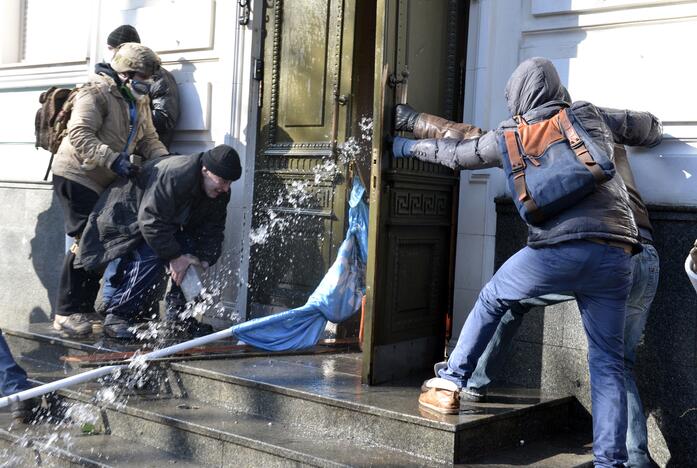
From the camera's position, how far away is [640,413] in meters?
4.59

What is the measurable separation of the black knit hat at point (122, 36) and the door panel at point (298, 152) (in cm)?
126

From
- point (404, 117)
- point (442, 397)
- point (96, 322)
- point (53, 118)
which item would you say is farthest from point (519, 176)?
point (53, 118)

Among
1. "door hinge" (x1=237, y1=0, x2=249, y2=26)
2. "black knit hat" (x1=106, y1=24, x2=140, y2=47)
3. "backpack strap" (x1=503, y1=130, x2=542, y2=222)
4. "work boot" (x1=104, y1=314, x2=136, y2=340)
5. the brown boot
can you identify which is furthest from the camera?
"black knit hat" (x1=106, y1=24, x2=140, y2=47)

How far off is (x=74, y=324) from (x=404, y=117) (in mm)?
3191

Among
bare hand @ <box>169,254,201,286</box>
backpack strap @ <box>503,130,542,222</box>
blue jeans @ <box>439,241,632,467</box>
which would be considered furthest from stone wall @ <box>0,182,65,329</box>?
blue jeans @ <box>439,241,632,467</box>

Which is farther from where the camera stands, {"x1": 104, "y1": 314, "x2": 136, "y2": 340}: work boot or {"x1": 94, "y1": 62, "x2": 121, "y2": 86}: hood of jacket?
{"x1": 94, "y1": 62, "x2": 121, "y2": 86}: hood of jacket

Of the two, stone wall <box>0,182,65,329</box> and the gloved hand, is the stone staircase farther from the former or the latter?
stone wall <box>0,182,65,329</box>

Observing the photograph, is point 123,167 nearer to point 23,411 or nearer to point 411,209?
point 23,411

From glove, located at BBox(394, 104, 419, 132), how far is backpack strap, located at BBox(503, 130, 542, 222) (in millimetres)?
857

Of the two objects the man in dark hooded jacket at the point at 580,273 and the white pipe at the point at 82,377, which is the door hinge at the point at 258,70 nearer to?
the white pipe at the point at 82,377

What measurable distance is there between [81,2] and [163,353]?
4.51 metres

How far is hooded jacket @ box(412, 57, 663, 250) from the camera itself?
411cm

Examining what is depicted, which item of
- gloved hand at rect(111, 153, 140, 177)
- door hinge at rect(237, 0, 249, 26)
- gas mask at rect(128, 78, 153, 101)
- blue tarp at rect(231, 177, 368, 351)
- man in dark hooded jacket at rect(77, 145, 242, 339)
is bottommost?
blue tarp at rect(231, 177, 368, 351)

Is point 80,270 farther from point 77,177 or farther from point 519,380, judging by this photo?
point 519,380
